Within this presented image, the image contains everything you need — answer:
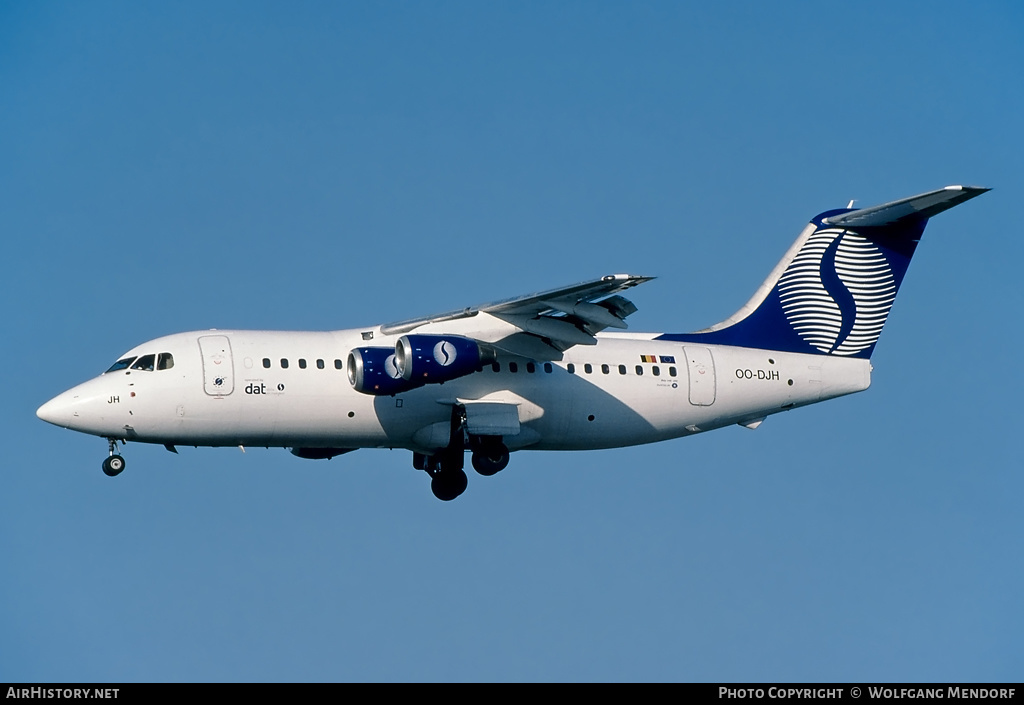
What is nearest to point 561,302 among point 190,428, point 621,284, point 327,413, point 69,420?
point 621,284

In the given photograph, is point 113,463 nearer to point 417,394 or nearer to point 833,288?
point 417,394

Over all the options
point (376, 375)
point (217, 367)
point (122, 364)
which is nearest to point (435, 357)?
point (376, 375)

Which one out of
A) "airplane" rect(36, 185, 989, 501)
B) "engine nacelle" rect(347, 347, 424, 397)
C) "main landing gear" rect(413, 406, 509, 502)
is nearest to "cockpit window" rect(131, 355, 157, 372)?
"airplane" rect(36, 185, 989, 501)

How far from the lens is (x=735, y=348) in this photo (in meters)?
27.2

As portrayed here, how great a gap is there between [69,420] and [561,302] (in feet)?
23.2

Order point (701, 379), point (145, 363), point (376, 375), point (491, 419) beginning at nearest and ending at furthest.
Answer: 1. point (376, 375)
2. point (145, 363)
3. point (491, 419)
4. point (701, 379)

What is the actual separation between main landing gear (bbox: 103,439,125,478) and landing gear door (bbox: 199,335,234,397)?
1.66 metres

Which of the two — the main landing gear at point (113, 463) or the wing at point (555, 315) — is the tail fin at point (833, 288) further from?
the main landing gear at point (113, 463)

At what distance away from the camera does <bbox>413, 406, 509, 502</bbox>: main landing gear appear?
25.3 m

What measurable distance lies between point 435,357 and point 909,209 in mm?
8374

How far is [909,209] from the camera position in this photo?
27.3 meters

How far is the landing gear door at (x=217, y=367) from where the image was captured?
79.7 feet
